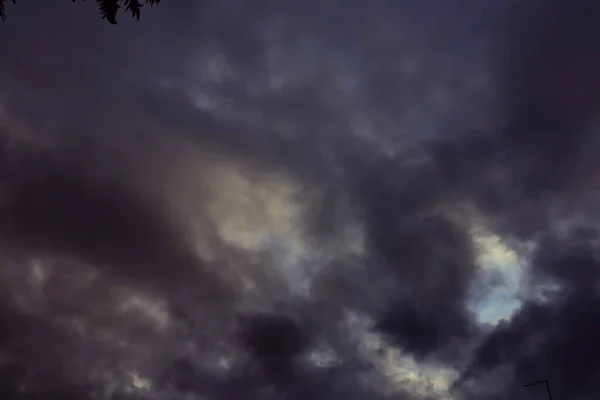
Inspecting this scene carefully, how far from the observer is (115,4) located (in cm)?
1366

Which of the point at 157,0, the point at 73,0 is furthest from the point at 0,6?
the point at 157,0

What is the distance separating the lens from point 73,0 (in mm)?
14180

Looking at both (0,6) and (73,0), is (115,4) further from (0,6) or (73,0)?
(0,6)

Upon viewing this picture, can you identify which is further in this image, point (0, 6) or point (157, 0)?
point (157, 0)

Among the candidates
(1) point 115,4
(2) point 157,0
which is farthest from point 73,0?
(2) point 157,0

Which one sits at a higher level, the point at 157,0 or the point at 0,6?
the point at 157,0

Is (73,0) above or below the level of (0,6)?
above

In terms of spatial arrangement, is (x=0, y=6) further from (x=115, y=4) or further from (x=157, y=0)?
(x=157, y=0)

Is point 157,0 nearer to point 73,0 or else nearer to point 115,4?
point 115,4

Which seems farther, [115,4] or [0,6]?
[115,4]

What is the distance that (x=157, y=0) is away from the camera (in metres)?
14.3

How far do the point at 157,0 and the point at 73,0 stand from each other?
2.42 metres

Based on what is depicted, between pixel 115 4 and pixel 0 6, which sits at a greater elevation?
pixel 115 4

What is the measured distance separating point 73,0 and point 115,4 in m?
1.54
